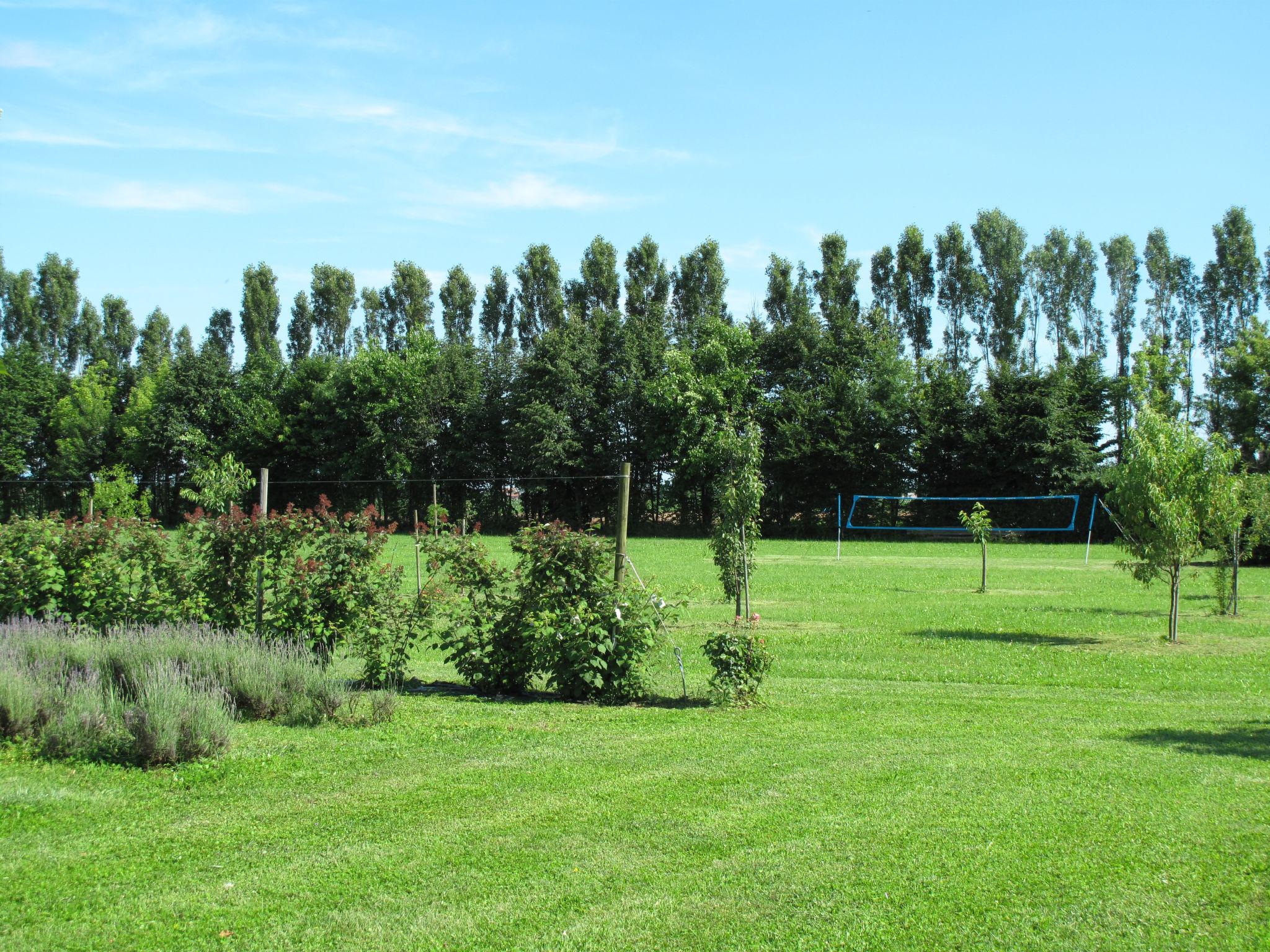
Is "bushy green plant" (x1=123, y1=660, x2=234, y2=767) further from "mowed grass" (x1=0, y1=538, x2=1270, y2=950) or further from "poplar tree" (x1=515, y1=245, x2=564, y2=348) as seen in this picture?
"poplar tree" (x1=515, y1=245, x2=564, y2=348)

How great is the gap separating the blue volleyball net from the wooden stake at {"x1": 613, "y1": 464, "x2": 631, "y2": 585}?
34.7 meters

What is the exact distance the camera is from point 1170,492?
563 inches

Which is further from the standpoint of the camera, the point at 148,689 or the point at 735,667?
the point at 735,667

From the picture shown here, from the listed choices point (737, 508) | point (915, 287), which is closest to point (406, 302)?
point (915, 287)

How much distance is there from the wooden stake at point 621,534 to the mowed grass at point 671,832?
121cm

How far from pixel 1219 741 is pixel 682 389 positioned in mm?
42821

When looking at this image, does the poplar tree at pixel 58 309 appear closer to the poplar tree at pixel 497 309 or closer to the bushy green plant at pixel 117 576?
the poplar tree at pixel 497 309

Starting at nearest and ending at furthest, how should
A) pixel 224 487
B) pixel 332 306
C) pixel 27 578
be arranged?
pixel 27 578 < pixel 224 487 < pixel 332 306

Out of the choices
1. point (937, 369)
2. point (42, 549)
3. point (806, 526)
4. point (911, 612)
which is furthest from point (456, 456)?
point (42, 549)

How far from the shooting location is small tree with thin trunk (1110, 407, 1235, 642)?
1413 cm

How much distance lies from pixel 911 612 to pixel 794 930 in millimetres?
14609

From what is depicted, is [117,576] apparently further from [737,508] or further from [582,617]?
[737,508]

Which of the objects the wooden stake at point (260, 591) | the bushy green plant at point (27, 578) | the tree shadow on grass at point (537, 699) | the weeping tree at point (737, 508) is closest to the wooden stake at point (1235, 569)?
the weeping tree at point (737, 508)

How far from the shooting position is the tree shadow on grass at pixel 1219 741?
701 cm
